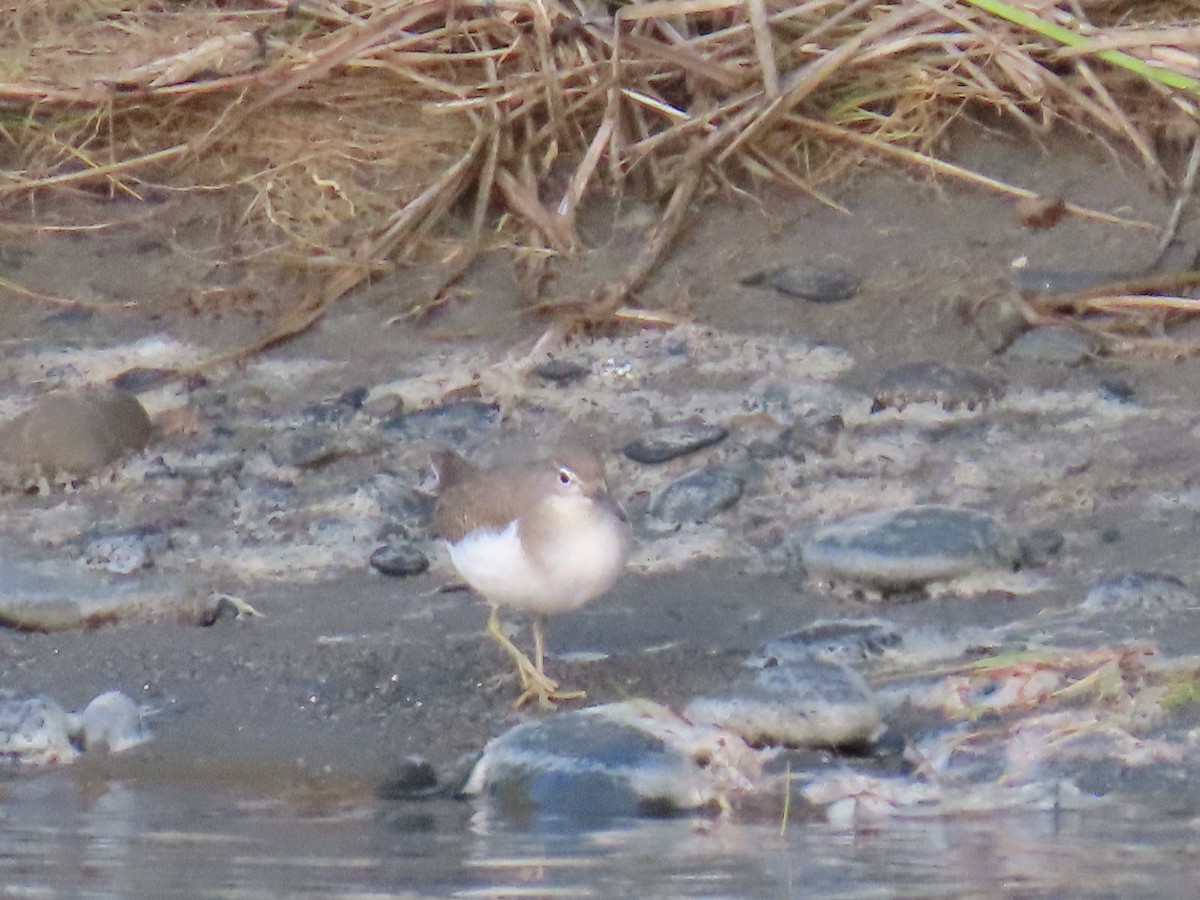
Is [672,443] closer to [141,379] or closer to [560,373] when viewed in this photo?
[560,373]

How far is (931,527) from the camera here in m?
5.85

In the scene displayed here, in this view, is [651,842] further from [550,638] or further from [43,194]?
[43,194]

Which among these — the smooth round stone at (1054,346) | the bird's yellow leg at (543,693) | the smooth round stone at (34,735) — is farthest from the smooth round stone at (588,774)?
the smooth round stone at (1054,346)

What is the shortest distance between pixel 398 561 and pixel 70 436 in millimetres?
1242

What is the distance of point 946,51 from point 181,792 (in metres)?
4.30

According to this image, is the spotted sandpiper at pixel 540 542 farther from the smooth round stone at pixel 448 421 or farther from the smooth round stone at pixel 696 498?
the smooth round stone at pixel 448 421

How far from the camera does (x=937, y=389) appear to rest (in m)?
6.93

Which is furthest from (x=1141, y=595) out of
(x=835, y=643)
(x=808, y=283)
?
(x=808, y=283)

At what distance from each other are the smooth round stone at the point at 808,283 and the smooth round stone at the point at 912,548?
165 cm

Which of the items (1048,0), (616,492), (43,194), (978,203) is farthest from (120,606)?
(1048,0)

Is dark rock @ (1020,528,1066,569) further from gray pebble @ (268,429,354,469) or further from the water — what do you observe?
gray pebble @ (268,429,354,469)

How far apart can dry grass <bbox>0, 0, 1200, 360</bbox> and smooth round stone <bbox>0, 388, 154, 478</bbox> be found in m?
0.86

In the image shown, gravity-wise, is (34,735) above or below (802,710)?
below

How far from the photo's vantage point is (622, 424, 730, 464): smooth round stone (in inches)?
266
